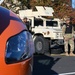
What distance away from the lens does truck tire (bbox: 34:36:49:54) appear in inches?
663

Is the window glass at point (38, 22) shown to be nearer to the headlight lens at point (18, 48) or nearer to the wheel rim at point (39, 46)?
the wheel rim at point (39, 46)

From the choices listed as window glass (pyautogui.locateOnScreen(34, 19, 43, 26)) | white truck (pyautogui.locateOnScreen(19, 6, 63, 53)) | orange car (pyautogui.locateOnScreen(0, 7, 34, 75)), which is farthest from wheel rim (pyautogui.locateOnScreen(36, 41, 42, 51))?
orange car (pyautogui.locateOnScreen(0, 7, 34, 75))

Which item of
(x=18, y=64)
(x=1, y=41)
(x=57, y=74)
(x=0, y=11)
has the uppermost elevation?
(x=0, y=11)

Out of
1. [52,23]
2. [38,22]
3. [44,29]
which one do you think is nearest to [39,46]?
[44,29]

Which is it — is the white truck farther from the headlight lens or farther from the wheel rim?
the headlight lens

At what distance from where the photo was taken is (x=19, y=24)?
3.23 m

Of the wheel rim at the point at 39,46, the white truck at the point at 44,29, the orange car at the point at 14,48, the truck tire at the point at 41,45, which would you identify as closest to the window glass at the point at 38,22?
the white truck at the point at 44,29

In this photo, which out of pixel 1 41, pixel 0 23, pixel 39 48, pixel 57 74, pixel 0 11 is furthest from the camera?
pixel 39 48

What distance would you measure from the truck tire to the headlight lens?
13541 millimetres

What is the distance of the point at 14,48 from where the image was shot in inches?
117

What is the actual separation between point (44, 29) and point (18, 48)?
49.4 feet

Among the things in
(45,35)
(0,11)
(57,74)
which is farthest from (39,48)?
(0,11)

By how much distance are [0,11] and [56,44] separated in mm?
15254

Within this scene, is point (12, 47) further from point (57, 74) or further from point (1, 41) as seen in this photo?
point (57, 74)
